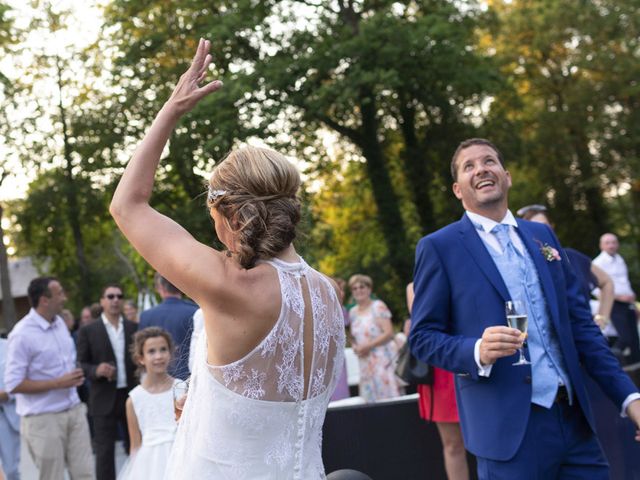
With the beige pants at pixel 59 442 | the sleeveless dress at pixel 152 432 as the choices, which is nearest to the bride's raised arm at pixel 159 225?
the sleeveless dress at pixel 152 432

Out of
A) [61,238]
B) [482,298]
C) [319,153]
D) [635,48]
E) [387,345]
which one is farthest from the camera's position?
[61,238]

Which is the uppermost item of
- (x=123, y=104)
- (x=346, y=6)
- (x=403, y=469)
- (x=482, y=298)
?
(x=346, y=6)

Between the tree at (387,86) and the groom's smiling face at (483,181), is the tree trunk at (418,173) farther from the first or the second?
the groom's smiling face at (483,181)

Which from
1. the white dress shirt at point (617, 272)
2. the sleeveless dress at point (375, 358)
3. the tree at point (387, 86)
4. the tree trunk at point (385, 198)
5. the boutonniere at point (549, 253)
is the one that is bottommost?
the sleeveless dress at point (375, 358)

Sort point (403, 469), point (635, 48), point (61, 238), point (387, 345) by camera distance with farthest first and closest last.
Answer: point (61, 238), point (635, 48), point (387, 345), point (403, 469)

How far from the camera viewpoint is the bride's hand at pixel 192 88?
9.05 feet

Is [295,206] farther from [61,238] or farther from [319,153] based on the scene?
[61,238]

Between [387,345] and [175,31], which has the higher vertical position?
[175,31]

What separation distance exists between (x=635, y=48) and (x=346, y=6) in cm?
1120

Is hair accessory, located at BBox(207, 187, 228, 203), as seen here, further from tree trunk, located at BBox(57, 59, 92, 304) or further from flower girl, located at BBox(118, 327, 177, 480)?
tree trunk, located at BBox(57, 59, 92, 304)

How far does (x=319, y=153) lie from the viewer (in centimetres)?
3080

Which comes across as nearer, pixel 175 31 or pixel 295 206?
pixel 295 206

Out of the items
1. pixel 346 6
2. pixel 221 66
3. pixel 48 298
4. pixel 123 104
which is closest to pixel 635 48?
pixel 346 6

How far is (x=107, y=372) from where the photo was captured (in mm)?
9914
